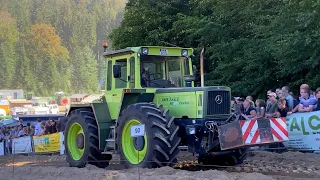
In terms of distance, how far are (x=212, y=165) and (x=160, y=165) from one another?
143 cm

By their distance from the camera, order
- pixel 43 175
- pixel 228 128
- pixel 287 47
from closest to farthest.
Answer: pixel 228 128
pixel 43 175
pixel 287 47

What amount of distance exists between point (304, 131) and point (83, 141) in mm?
5287

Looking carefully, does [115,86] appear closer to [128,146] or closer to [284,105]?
[128,146]

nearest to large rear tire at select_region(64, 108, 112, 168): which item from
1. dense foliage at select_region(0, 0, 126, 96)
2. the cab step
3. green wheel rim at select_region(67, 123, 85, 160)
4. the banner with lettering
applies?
green wheel rim at select_region(67, 123, 85, 160)

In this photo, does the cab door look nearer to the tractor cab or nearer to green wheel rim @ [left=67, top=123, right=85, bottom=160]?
the tractor cab

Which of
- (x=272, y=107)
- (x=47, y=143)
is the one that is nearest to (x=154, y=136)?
(x=272, y=107)

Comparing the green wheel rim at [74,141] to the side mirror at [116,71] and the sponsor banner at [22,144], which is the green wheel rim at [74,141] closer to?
the side mirror at [116,71]

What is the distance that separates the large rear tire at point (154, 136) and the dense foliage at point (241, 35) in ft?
19.6

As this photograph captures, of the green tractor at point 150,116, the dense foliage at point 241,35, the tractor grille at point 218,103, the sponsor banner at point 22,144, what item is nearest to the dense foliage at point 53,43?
the dense foliage at point 241,35

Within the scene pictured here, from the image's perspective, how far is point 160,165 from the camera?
9969 mm

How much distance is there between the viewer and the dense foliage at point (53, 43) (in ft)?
372

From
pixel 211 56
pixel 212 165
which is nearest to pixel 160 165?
pixel 212 165

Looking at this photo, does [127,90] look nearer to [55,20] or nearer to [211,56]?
[211,56]

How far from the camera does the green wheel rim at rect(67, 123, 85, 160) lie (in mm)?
12695
